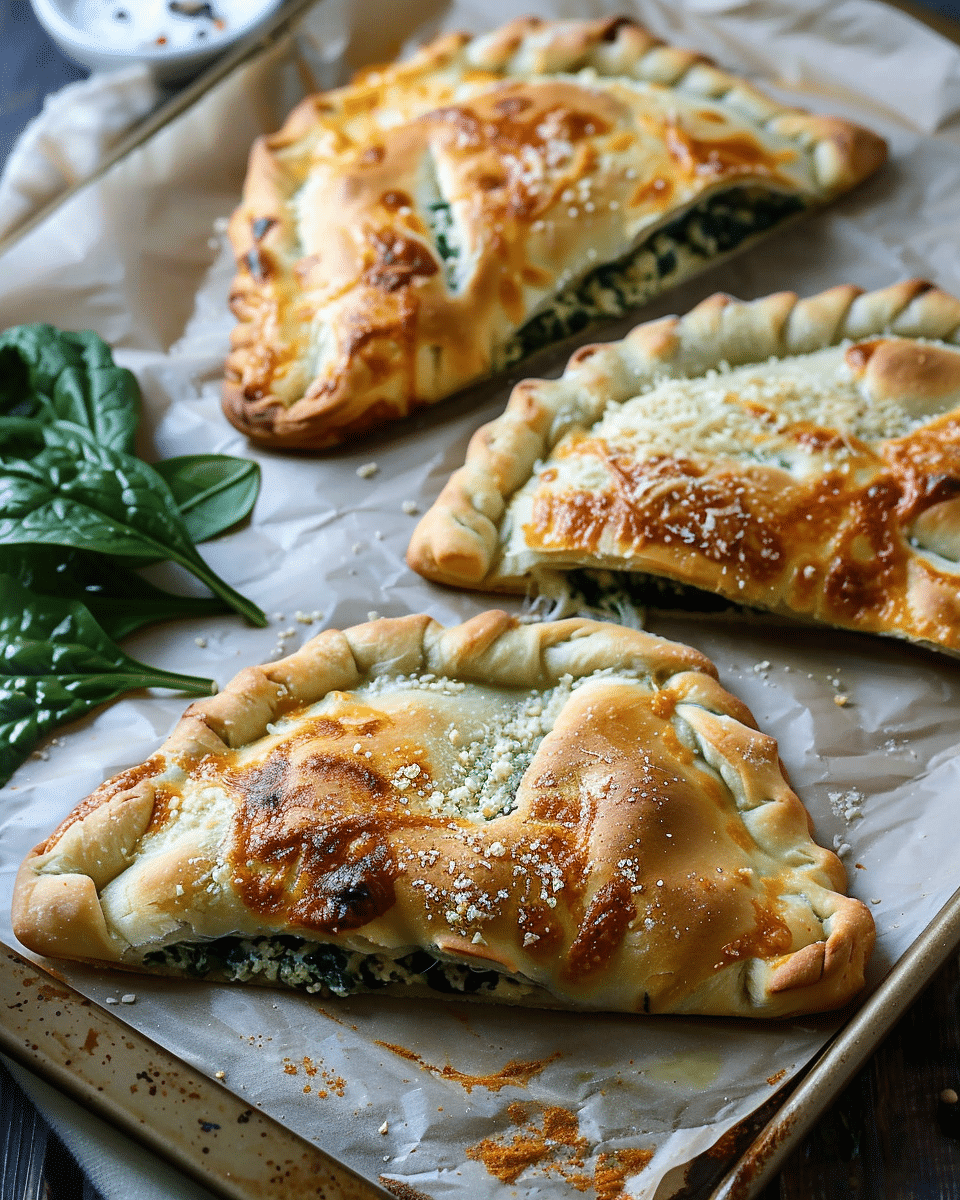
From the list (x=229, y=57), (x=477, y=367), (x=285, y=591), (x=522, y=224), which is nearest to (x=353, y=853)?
(x=285, y=591)

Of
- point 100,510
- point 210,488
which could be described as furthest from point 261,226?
point 100,510

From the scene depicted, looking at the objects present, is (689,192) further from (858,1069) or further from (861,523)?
(858,1069)

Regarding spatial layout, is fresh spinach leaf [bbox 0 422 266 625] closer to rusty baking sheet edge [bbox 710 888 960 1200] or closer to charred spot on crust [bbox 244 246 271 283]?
charred spot on crust [bbox 244 246 271 283]

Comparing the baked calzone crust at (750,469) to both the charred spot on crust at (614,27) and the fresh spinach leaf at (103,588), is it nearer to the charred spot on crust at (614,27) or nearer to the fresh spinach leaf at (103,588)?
the fresh spinach leaf at (103,588)

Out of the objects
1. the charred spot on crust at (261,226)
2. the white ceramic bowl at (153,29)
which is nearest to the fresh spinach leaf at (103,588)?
the charred spot on crust at (261,226)

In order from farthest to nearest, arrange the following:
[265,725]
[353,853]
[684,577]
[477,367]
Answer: [477,367] → [684,577] → [265,725] → [353,853]

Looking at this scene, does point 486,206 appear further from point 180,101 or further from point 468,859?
point 468,859

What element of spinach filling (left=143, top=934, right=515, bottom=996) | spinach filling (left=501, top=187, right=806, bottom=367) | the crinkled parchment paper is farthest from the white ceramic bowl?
spinach filling (left=143, top=934, right=515, bottom=996)
